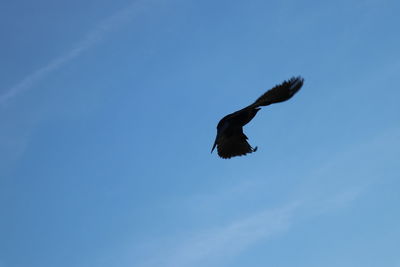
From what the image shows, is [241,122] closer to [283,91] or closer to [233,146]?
[233,146]

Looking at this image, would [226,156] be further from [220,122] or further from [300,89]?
[300,89]

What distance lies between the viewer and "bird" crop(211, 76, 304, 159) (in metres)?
20.2

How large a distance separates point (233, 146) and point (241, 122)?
73.5 inches

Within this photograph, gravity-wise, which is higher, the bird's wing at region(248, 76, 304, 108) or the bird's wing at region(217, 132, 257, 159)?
the bird's wing at region(217, 132, 257, 159)

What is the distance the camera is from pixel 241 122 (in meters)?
23.2

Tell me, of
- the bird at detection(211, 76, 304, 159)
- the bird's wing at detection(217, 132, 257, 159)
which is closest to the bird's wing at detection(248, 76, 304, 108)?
the bird at detection(211, 76, 304, 159)

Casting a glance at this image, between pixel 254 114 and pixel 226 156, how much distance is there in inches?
135

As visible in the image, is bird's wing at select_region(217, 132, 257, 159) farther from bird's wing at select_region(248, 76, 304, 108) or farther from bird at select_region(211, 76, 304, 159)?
bird's wing at select_region(248, 76, 304, 108)

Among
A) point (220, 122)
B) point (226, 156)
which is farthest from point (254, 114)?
point (226, 156)

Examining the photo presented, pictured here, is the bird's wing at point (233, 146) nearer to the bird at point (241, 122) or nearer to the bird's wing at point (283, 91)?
the bird at point (241, 122)

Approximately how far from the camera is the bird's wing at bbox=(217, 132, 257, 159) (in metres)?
24.4

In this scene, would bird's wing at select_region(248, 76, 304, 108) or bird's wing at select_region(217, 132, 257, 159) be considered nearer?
bird's wing at select_region(248, 76, 304, 108)

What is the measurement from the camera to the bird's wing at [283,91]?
2008 cm

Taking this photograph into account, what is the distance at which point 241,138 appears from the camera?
80.4ft
